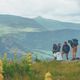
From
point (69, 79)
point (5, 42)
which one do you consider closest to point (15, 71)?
point (69, 79)

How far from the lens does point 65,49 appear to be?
24656mm

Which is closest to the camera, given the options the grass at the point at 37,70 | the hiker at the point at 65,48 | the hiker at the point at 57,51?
the grass at the point at 37,70

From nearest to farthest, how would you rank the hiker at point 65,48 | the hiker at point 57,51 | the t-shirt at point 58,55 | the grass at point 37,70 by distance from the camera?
the grass at point 37,70
the t-shirt at point 58,55
the hiker at point 57,51
the hiker at point 65,48

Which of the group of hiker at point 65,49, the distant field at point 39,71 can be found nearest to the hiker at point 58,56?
the group of hiker at point 65,49

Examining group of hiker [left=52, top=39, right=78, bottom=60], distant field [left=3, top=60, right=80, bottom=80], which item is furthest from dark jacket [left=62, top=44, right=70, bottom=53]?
distant field [left=3, top=60, right=80, bottom=80]

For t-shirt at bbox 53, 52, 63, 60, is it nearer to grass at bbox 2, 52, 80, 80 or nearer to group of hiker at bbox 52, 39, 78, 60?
group of hiker at bbox 52, 39, 78, 60

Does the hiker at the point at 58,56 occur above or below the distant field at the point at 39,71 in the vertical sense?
below

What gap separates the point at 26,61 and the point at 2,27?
554 ft

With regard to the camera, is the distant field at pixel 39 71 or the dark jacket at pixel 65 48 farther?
the dark jacket at pixel 65 48

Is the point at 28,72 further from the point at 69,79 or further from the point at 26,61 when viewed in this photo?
the point at 69,79

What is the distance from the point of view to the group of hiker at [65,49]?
24047 mm

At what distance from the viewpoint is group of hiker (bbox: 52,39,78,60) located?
24.0 metres

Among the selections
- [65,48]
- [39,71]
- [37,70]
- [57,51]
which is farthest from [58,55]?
[39,71]

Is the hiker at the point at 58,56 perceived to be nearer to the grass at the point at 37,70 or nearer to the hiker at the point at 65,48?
the hiker at the point at 65,48
